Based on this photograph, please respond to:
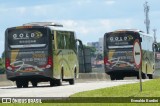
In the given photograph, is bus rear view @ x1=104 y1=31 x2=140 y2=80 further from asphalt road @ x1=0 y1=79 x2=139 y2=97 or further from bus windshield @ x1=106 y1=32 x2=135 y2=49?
asphalt road @ x1=0 y1=79 x2=139 y2=97

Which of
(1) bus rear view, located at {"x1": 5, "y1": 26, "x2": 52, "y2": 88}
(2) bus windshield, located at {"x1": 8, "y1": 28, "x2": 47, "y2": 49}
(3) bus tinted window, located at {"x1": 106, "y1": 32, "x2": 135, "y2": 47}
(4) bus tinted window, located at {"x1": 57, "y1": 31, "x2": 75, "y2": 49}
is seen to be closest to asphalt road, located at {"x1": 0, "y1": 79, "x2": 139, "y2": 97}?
(1) bus rear view, located at {"x1": 5, "y1": 26, "x2": 52, "y2": 88}

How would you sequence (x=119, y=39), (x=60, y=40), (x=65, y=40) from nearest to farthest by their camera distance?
(x=60, y=40), (x=65, y=40), (x=119, y=39)

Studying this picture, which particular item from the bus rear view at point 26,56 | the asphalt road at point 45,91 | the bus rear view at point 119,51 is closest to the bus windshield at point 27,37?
the bus rear view at point 26,56

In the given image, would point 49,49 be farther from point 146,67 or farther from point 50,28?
point 146,67

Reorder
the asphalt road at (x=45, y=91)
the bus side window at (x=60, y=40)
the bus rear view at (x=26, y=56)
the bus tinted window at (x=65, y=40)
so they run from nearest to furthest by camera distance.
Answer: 1. the asphalt road at (x=45, y=91)
2. the bus rear view at (x=26, y=56)
3. the bus side window at (x=60, y=40)
4. the bus tinted window at (x=65, y=40)

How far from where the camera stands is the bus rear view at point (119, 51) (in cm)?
4766

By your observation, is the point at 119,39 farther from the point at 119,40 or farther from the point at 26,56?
the point at 26,56

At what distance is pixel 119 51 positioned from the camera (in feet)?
157

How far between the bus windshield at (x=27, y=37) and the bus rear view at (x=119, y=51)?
13.2 m

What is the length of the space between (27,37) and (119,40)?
13795 mm

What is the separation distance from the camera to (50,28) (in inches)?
1379

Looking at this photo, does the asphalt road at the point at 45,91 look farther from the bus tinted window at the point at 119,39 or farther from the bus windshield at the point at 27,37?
the bus tinted window at the point at 119,39

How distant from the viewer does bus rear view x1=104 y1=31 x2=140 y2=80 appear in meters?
47.7

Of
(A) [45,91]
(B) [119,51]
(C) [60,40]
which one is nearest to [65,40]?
(C) [60,40]
